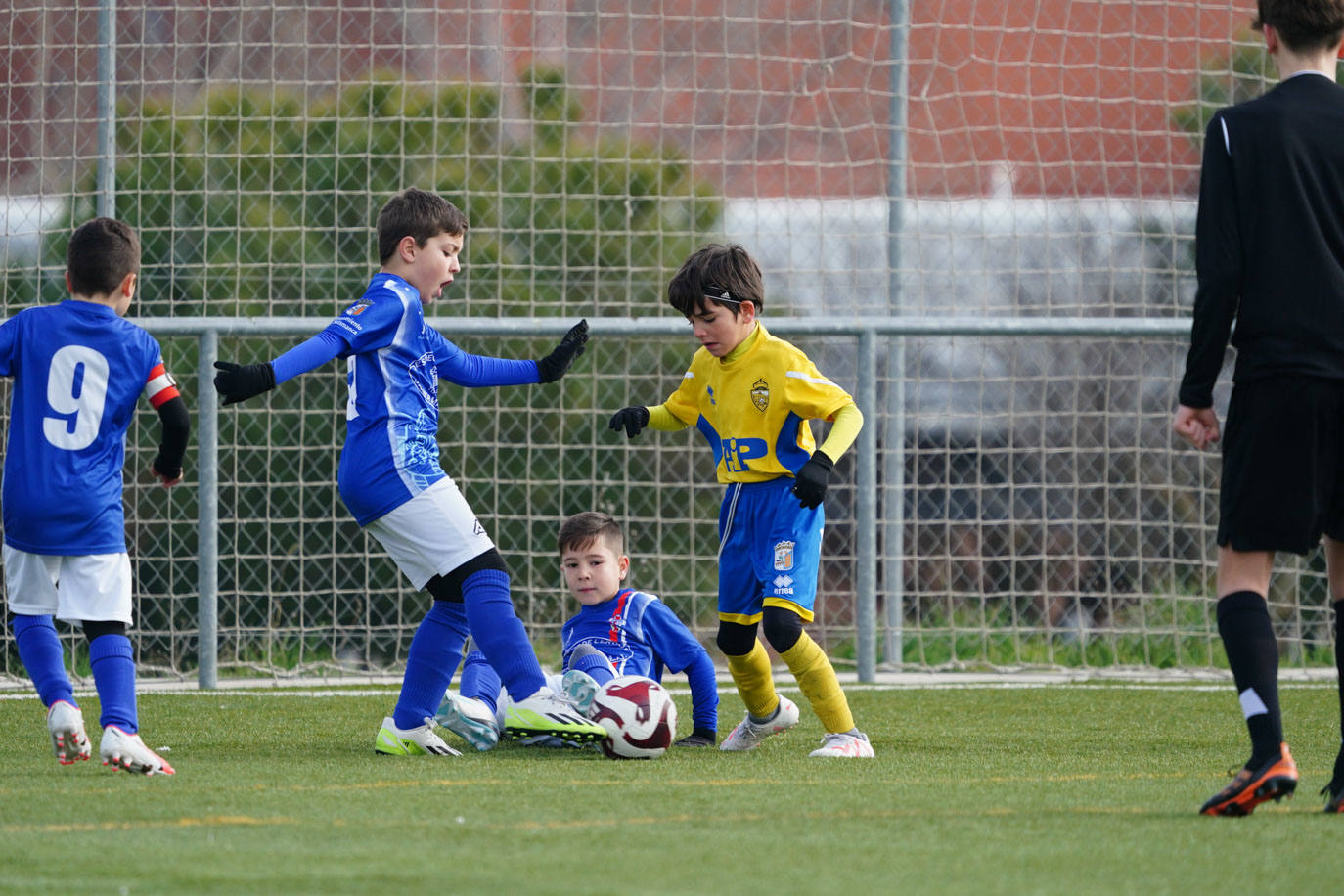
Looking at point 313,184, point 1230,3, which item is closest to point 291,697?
point 313,184

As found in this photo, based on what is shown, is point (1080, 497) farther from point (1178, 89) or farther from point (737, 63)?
point (737, 63)

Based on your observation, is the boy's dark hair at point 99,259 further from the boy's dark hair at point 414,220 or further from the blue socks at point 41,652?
the blue socks at point 41,652

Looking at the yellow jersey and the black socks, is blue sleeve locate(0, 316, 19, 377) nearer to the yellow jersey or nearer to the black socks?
the yellow jersey

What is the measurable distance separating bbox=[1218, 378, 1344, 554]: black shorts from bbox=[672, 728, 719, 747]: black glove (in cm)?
217

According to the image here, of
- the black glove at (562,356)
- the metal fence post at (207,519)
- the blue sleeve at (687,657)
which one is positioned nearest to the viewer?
the black glove at (562,356)

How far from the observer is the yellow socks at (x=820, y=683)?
476 centimetres

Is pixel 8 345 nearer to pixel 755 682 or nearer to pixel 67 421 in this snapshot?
pixel 67 421

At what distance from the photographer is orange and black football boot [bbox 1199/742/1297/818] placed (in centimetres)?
323

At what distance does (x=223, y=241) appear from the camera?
8.20 metres

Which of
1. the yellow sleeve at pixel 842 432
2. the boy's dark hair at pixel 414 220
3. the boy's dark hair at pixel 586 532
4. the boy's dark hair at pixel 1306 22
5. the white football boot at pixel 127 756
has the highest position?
the boy's dark hair at pixel 1306 22

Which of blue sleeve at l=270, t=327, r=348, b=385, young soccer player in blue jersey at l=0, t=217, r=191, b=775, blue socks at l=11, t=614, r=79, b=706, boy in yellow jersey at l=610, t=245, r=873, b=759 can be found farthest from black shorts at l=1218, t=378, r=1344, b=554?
blue socks at l=11, t=614, r=79, b=706

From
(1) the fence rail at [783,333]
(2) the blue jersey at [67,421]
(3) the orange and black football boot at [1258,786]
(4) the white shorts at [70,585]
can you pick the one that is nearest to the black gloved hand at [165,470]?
(2) the blue jersey at [67,421]

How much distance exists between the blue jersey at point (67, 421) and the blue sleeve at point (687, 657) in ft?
5.46

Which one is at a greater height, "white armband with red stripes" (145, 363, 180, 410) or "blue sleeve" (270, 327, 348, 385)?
"blue sleeve" (270, 327, 348, 385)
